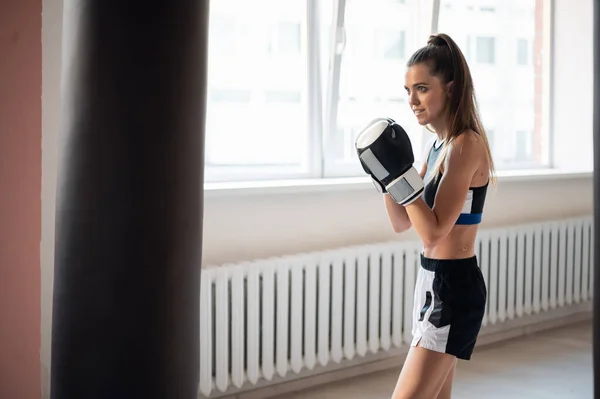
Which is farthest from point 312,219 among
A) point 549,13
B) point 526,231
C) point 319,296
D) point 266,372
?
point 549,13

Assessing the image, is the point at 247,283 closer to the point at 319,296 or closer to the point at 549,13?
the point at 319,296

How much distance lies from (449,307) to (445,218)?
0.25 metres

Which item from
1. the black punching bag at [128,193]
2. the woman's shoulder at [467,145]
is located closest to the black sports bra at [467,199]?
the woman's shoulder at [467,145]

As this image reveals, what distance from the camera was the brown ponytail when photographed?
2.09m

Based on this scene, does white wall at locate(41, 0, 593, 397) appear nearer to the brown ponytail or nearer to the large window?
the large window

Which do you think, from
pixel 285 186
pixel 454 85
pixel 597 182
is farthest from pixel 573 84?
pixel 454 85

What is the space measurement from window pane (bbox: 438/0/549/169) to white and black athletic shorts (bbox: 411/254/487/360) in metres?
2.58

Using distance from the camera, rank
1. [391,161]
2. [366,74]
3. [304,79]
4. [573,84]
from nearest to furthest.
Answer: [391,161] < [304,79] < [366,74] < [573,84]

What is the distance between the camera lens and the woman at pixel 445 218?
6.58 feet

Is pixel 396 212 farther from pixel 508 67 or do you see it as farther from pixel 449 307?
pixel 508 67

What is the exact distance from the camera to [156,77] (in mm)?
1613

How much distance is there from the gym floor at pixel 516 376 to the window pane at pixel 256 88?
110 cm

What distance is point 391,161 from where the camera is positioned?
200 cm

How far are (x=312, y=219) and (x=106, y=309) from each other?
1965 mm
